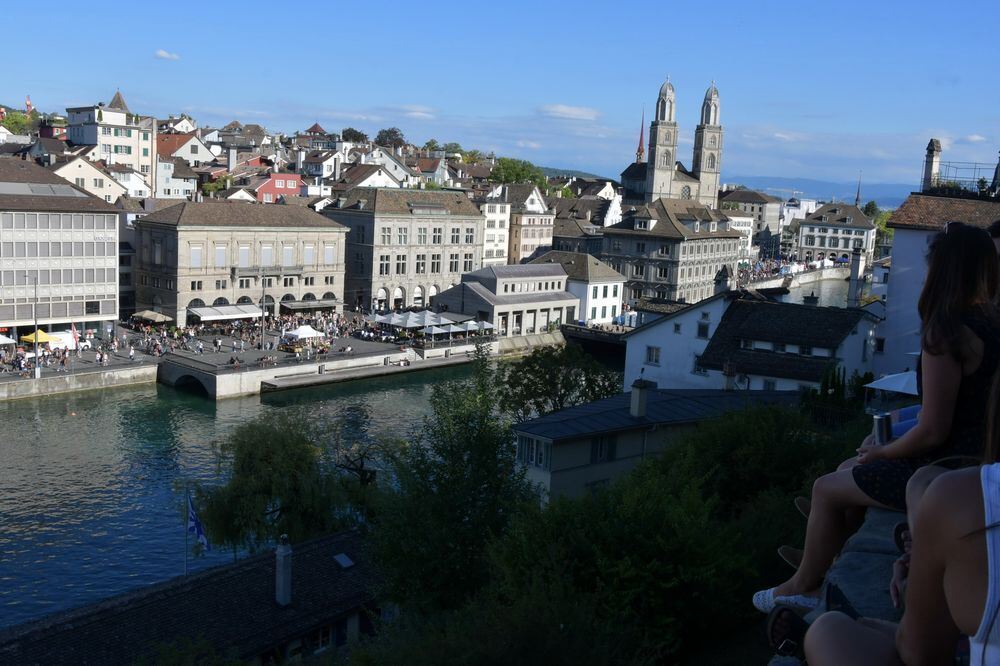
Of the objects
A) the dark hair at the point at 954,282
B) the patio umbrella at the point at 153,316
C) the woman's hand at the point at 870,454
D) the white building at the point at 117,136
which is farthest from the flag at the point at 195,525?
the white building at the point at 117,136

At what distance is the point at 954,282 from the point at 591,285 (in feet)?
193

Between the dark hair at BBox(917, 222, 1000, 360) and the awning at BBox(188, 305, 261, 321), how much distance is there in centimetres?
4971

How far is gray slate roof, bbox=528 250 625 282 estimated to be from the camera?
208 feet

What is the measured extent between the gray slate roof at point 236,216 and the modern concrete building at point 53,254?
5479mm

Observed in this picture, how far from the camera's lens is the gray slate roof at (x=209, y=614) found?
14.2 m

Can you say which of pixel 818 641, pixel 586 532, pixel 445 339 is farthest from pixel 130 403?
pixel 818 641

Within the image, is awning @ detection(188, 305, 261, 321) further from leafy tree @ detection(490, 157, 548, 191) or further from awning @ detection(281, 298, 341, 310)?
leafy tree @ detection(490, 157, 548, 191)

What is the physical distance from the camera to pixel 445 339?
177 feet

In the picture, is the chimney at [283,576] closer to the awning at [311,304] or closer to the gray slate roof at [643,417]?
the gray slate roof at [643,417]

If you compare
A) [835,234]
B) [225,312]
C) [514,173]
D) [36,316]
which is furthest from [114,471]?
[835,234]

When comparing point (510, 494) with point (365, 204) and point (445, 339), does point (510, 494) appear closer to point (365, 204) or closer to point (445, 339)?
point (445, 339)

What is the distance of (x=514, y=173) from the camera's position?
112 meters

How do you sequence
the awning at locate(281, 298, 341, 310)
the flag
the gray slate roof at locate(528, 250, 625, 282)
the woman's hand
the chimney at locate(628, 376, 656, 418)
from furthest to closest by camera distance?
1. the gray slate roof at locate(528, 250, 625, 282)
2. the awning at locate(281, 298, 341, 310)
3. the chimney at locate(628, 376, 656, 418)
4. the flag
5. the woman's hand

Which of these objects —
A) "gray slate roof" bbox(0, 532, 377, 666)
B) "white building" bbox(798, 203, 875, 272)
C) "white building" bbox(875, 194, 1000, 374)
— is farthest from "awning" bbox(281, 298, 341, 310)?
"white building" bbox(798, 203, 875, 272)
